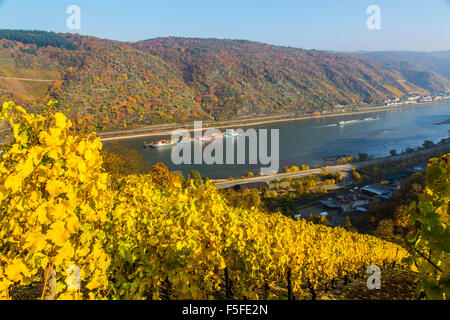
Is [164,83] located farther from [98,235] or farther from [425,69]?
[425,69]

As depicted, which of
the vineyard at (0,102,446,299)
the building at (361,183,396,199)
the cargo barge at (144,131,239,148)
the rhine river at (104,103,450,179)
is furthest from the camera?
the cargo barge at (144,131,239,148)

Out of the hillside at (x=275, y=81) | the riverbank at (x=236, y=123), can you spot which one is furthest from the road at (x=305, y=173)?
the hillside at (x=275, y=81)

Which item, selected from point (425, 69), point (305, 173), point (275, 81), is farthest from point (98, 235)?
point (425, 69)

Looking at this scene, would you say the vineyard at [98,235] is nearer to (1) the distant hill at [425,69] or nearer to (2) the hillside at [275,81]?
(2) the hillside at [275,81]

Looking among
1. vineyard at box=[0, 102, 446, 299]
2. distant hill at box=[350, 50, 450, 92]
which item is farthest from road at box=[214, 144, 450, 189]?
distant hill at box=[350, 50, 450, 92]

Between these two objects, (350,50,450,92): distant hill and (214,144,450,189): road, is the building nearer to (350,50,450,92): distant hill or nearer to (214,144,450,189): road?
(214,144,450,189): road

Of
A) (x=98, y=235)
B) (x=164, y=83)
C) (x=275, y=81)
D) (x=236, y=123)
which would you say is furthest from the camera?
(x=275, y=81)
